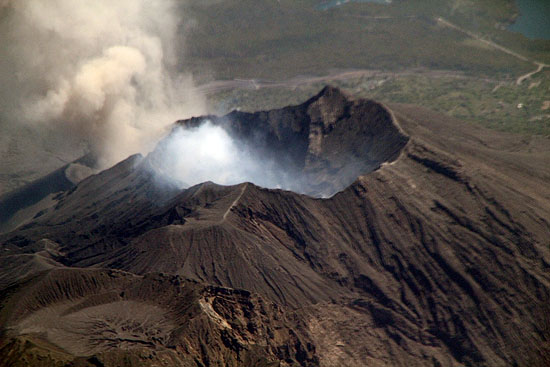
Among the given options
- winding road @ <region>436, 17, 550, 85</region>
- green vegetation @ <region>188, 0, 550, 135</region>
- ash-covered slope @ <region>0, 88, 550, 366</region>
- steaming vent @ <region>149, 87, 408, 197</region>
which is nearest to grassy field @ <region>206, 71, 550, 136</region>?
green vegetation @ <region>188, 0, 550, 135</region>

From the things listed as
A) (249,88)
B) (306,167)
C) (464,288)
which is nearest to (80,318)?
(464,288)

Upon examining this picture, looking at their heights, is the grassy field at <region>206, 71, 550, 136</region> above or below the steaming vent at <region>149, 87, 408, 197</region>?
above

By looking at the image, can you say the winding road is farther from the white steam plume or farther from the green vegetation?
the white steam plume

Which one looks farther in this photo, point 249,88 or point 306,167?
point 249,88

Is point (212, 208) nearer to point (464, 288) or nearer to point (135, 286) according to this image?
point (135, 286)

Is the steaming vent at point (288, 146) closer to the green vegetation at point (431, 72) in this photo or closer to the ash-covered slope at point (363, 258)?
the ash-covered slope at point (363, 258)

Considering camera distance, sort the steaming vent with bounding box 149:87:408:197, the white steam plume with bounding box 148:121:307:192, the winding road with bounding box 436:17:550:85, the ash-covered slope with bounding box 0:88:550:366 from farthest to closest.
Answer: the winding road with bounding box 436:17:550:85
the white steam plume with bounding box 148:121:307:192
the steaming vent with bounding box 149:87:408:197
the ash-covered slope with bounding box 0:88:550:366

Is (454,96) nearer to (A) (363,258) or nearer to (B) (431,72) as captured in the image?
(B) (431,72)

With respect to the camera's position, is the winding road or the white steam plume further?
the winding road
